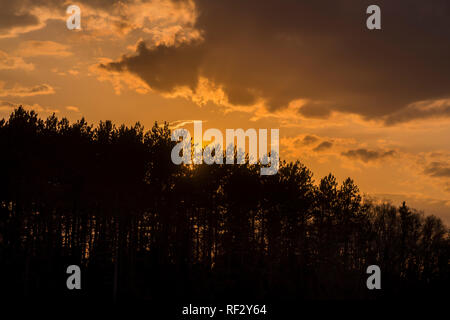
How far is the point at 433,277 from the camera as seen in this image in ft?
276

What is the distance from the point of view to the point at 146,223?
54.2 meters

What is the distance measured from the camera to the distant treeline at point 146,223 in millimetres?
46188

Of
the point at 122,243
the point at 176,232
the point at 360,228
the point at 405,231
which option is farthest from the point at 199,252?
the point at 405,231

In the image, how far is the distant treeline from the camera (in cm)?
4619

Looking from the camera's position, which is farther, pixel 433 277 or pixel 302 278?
pixel 433 277

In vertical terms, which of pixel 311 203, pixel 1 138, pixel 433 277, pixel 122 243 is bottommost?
pixel 433 277

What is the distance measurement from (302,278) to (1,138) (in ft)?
119

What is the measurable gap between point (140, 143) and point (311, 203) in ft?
80.0

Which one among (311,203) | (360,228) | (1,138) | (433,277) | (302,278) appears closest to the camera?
(1,138)

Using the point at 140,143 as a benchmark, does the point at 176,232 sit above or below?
below

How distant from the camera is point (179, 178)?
174ft
